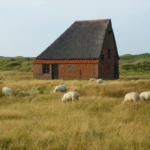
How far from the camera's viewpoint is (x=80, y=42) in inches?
1388

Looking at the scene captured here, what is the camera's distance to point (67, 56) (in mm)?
34312

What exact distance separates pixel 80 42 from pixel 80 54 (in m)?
2.00

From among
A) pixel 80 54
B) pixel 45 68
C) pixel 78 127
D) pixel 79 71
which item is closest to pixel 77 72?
pixel 79 71

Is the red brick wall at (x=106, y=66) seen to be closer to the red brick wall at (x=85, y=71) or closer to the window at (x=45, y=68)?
the red brick wall at (x=85, y=71)

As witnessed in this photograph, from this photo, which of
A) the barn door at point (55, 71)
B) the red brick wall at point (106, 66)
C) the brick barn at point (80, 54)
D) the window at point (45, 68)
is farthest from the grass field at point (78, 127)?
the window at point (45, 68)

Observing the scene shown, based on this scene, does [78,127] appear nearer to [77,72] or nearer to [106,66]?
[77,72]

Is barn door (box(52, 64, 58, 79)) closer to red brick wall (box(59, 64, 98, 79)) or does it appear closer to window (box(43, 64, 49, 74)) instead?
red brick wall (box(59, 64, 98, 79))

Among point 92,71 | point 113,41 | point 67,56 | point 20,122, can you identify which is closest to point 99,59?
point 92,71

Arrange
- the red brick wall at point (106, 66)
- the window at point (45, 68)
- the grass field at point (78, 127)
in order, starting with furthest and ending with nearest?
the window at point (45, 68) → the red brick wall at point (106, 66) → the grass field at point (78, 127)

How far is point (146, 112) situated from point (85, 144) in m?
4.56

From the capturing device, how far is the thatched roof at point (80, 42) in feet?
111

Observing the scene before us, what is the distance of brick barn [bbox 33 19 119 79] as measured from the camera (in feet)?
110

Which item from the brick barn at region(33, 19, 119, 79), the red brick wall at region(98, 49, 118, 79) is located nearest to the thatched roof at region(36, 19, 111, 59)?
the brick barn at region(33, 19, 119, 79)

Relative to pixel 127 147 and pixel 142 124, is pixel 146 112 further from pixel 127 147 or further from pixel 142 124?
pixel 127 147
